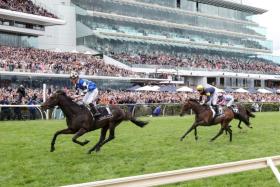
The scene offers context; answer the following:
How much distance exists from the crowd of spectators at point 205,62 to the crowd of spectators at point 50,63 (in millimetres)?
7231

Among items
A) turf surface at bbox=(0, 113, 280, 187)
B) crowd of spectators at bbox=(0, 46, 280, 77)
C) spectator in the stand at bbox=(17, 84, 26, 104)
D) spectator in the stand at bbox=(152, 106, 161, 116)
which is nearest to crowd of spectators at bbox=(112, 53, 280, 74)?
crowd of spectators at bbox=(0, 46, 280, 77)

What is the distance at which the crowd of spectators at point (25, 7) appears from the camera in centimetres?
3300

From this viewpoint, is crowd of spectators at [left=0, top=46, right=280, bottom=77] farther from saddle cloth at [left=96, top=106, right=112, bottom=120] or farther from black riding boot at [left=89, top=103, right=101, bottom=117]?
black riding boot at [left=89, top=103, right=101, bottom=117]

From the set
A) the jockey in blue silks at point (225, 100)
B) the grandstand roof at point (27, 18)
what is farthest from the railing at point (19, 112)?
the grandstand roof at point (27, 18)

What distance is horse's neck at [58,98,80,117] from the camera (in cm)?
806

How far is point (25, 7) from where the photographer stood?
34719mm

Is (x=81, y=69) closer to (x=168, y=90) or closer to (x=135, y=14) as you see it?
(x=168, y=90)

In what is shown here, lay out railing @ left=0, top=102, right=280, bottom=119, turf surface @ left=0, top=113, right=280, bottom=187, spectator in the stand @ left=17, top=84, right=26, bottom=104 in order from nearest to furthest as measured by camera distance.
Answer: turf surface @ left=0, top=113, right=280, bottom=187 < railing @ left=0, top=102, right=280, bottom=119 < spectator in the stand @ left=17, top=84, right=26, bottom=104

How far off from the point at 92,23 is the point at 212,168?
40.0 meters

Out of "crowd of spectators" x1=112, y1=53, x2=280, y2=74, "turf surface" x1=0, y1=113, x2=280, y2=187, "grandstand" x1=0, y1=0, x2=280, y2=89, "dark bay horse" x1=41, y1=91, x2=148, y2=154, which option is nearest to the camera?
"turf surface" x1=0, y1=113, x2=280, y2=187

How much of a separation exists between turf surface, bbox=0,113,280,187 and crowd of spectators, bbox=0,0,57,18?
2342 centimetres

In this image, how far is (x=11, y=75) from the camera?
26.0m

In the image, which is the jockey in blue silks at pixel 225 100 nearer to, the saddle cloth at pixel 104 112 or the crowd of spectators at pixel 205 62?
the saddle cloth at pixel 104 112

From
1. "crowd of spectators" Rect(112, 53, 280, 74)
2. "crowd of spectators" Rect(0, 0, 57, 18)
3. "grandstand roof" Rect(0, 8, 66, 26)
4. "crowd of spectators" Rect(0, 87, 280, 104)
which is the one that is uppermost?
"crowd of spectators" Rect(0, 0, 57, 18)
